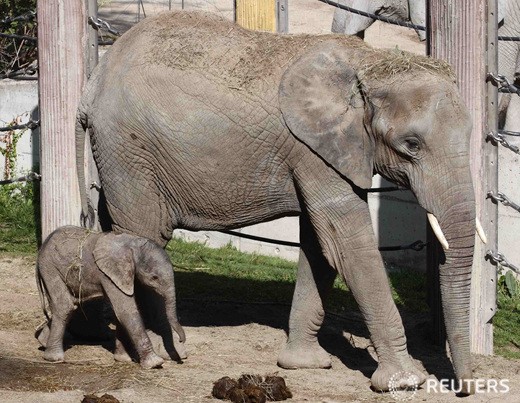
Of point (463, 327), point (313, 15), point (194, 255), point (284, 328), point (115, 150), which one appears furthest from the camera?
point (313, 15)

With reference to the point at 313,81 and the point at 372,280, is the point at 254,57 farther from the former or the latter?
the point at 372,280

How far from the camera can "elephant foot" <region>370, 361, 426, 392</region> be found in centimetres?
762

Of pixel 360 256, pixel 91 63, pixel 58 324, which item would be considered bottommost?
pixel 58 324

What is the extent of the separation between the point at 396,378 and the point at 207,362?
3.92 ft

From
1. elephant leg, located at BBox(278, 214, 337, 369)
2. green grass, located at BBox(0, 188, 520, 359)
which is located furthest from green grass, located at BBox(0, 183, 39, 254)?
elephant leg, located at BBox(278, 214, 337, 369)

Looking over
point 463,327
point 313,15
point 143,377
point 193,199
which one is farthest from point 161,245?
point 313,15

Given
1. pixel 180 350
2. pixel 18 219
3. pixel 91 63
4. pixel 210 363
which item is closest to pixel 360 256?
pixel 210 363

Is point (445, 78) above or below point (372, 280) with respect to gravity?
above

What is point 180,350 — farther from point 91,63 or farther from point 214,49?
point 91,63

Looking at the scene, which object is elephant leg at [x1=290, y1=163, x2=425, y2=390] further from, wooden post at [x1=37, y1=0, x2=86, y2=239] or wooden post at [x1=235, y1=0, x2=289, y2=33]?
wooden post at [x1=37, y1=0, x2=86, y2=239]

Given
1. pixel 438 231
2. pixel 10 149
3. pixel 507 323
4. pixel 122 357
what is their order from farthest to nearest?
pixel 10 149 < pixel 507 323 < pixel 122 357 < pixel 438 231

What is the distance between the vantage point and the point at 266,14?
942 centimetres

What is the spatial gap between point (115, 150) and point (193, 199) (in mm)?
537

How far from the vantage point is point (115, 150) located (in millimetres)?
8102
